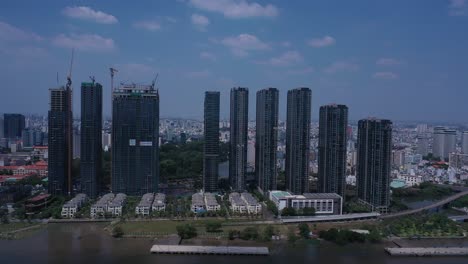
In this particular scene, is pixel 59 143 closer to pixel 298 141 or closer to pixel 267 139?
pixel 267 139

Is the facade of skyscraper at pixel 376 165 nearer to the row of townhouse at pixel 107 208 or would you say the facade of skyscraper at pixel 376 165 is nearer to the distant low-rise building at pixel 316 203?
the distant low-rise building at pixel 316 203

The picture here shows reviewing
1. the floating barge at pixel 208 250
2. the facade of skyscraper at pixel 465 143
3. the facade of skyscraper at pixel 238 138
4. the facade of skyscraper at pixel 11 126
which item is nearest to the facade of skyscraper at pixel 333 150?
the facade of skyscraper at pixel 238 138

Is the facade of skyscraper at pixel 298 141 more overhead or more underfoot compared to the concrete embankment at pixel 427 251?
more overhead

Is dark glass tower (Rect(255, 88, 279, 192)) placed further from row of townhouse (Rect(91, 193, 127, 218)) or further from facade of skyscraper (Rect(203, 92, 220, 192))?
row of townhouse (Rect(91, 193, 127, 218))

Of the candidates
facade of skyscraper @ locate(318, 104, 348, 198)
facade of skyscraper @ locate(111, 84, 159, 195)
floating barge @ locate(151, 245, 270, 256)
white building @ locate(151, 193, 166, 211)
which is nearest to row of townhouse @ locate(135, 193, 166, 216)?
white building @ locate(151, 193, 166, 211)

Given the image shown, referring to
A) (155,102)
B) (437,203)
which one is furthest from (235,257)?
(437,203)

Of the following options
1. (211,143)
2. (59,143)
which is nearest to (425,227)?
(211,143)

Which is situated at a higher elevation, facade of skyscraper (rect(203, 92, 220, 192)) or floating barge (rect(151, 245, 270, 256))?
facade of skyscraper (rect(203, 92, 220, 192))
